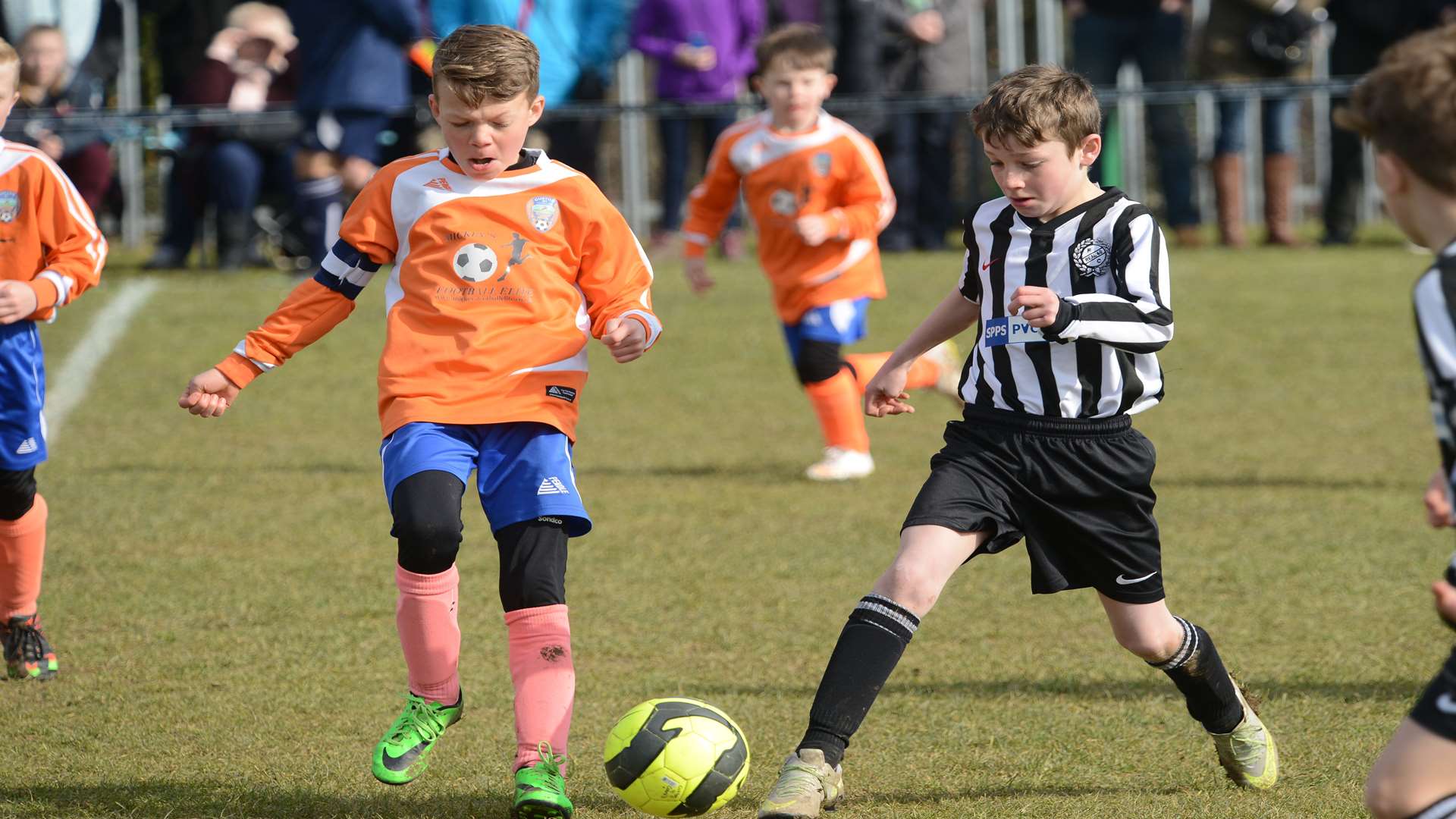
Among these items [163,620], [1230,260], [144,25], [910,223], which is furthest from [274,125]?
[163,620]

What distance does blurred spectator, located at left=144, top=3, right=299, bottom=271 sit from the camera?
41.9 feet

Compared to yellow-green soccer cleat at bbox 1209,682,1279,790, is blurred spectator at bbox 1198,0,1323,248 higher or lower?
higher

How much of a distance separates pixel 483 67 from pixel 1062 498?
5.03ft

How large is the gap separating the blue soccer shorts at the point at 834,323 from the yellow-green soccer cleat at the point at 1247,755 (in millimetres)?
3916

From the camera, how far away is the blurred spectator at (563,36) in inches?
451

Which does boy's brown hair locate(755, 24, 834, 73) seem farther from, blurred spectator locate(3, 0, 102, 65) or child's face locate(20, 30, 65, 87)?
blurred spectator locate(3, 0, 102, 65)

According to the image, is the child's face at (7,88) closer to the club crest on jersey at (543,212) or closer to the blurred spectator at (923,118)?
the club crest on jersey at (543,212)

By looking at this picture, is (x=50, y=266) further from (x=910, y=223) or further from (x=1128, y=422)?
(x=910, y=223)

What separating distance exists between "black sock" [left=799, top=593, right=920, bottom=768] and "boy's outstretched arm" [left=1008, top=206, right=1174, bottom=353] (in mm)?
662

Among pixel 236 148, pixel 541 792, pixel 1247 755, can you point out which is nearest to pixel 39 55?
pixel 236 148

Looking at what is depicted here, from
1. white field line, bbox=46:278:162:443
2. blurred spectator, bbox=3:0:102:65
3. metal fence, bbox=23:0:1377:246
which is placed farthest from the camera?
metal fence, bbox=23:0:1377:246

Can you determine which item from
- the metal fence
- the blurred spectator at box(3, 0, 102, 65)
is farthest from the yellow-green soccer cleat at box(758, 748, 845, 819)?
the blurred spectator at box(3, 0, 102, 65)

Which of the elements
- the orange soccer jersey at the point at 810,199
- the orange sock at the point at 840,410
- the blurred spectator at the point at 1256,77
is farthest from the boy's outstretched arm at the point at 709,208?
the blurred spectator at the point at 1256,77

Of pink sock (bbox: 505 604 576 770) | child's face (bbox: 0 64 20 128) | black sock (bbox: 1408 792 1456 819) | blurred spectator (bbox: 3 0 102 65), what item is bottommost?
pink sock (bbox: 505 604 576 770)
